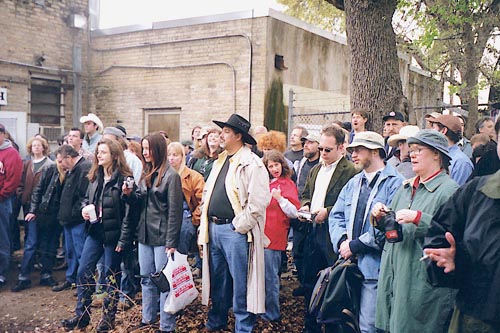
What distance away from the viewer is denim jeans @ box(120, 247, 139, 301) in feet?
16.4

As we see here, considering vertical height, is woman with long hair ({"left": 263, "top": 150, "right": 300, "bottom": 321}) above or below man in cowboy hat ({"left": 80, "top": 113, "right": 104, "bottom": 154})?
below

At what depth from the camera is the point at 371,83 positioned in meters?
6.70

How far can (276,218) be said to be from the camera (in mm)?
5082

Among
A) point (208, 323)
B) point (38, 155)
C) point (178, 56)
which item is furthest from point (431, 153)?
point (178, 56)

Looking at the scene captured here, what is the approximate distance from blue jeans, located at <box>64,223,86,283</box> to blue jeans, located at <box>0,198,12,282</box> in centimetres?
97

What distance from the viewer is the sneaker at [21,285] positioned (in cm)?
616

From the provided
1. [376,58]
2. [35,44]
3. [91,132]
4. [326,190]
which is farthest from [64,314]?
[35,44]

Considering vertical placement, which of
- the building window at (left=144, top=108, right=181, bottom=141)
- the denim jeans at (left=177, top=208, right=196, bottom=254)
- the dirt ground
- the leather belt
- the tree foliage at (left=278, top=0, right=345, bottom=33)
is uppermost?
the tree foliage at (left=278, top=0, right=345, bottom=33)

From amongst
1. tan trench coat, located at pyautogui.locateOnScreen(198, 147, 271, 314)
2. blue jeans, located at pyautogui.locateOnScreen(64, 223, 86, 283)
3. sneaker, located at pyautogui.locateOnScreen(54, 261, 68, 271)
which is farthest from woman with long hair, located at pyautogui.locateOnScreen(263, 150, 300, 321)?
sneaker, located at pyautogui.locateOnScreen(54, 261, 68, 271)

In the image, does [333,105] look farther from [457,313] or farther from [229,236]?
[457,313]

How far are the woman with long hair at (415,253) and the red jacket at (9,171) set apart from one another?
5223mm

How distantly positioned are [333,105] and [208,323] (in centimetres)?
959

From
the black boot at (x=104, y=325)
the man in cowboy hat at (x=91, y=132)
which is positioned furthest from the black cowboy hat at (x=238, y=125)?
the man in cowboy hat at (x=91, y=132)

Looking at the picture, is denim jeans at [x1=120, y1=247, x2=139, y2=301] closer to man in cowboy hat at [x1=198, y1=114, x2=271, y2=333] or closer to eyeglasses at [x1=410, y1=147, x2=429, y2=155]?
man in cowboy hat at [x1=198, y1=114, x2=271, y2=333]
